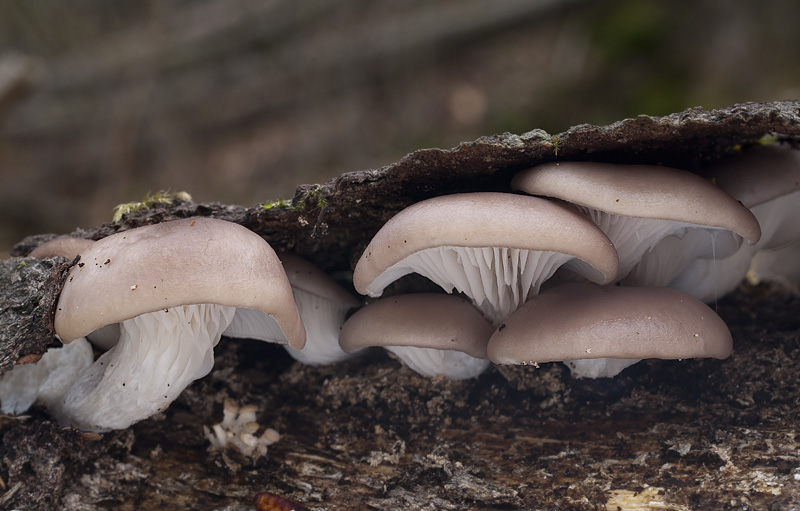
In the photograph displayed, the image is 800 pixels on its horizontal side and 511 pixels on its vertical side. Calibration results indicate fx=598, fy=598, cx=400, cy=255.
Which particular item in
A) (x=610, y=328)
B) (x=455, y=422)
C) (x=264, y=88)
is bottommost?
(x=455, y=422)

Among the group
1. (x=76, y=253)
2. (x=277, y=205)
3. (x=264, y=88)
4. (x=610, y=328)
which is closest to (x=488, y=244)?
(x=610, y=328)

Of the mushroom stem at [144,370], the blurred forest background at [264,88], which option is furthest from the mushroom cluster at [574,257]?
the blurred forest background at [264,88]

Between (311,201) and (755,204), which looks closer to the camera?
(311,201)

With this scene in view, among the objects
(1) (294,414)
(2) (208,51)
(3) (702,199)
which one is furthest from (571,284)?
(2) (208,51)

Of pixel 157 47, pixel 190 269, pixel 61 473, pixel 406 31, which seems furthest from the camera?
pixel 406 31

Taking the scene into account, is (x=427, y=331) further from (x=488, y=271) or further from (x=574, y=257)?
(x=574, y=257)

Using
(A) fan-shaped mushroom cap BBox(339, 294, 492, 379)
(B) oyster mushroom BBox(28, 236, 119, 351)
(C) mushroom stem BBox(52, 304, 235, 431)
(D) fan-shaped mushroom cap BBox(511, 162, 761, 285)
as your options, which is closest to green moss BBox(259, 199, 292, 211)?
(C) mushroom stem BBox(52, 304, 235, 431)

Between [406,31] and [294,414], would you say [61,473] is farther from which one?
[406,31]
